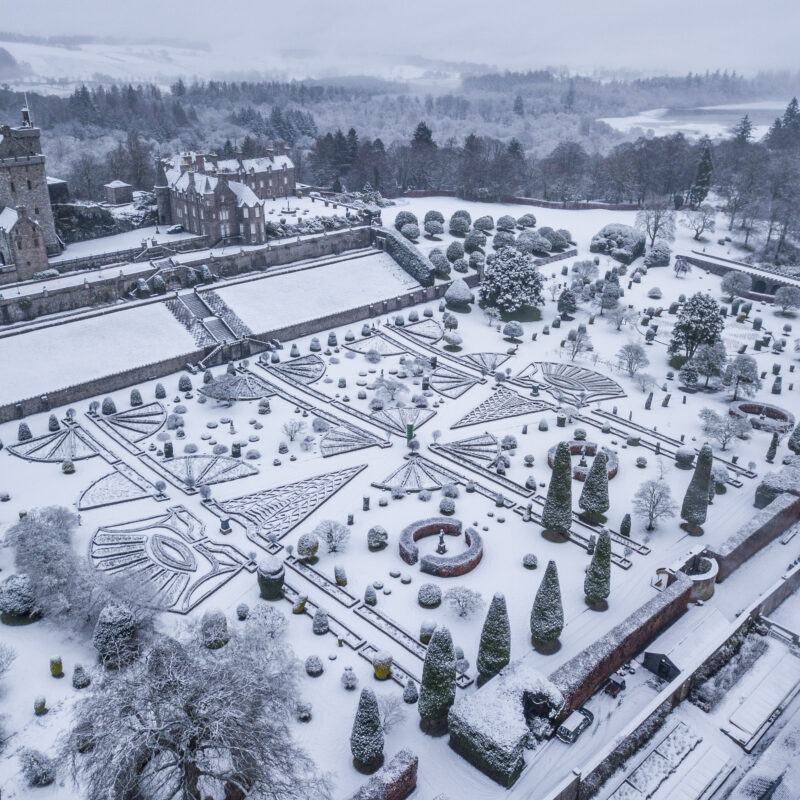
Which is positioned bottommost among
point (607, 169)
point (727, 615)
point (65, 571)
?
point (727, 615)

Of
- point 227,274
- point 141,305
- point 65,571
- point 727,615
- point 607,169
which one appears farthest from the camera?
point 607,169

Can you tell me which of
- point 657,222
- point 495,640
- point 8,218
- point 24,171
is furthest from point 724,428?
point 24,171

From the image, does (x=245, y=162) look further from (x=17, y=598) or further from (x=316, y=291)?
(x=17, y=598)

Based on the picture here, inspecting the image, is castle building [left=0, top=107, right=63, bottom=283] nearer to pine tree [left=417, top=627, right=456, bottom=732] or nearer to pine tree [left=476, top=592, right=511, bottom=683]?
pine tree [left=417, top=627, right=456, bottom=732]

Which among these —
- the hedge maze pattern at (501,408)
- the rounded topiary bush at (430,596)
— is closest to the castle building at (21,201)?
the hedge maze pattern at (501,408)

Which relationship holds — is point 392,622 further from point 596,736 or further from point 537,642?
point 596,736

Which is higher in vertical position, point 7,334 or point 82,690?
point 7,334

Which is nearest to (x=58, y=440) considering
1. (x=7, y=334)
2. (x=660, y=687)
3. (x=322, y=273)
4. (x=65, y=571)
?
(x=7, y=334)
